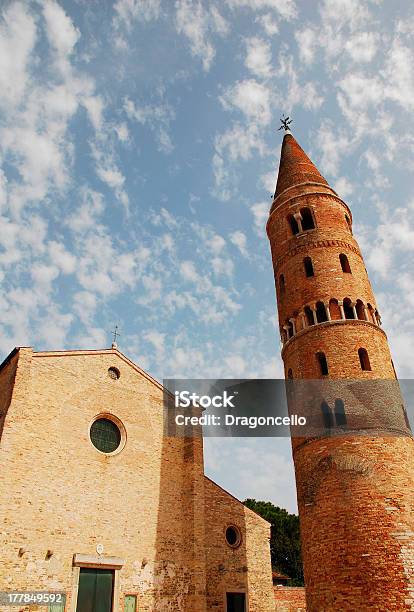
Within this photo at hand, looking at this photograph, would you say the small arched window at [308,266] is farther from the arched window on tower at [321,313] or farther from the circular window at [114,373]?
the circular window at [114,373]

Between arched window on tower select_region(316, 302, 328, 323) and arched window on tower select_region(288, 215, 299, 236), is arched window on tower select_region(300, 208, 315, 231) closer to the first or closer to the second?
arched window on tower select_region(288, 215, 299, 236)

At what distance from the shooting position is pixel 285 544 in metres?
40.2

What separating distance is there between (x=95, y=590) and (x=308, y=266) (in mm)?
12902

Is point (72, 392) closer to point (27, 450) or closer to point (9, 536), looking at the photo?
point (27, 450)

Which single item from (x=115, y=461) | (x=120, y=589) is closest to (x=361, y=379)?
(x=115, y=461)

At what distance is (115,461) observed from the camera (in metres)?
15.4

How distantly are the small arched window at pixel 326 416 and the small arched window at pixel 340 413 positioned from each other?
0.20 metres

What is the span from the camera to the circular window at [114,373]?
16.8 m

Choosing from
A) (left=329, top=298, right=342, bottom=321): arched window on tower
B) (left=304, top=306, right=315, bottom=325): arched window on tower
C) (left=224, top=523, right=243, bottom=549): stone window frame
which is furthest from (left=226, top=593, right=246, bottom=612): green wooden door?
(left=329, top=298, right=342, bottom=321): arched window on tower

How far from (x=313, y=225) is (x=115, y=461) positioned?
11.8 meters

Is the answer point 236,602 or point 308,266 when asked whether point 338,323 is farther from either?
point 236,602

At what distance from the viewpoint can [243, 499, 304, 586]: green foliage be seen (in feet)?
129

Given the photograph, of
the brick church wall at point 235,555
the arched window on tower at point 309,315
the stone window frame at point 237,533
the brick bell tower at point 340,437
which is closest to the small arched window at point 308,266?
the brick bell tower at point 340,437

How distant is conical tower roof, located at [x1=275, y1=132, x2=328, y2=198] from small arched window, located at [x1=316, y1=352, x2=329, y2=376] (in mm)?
8405
